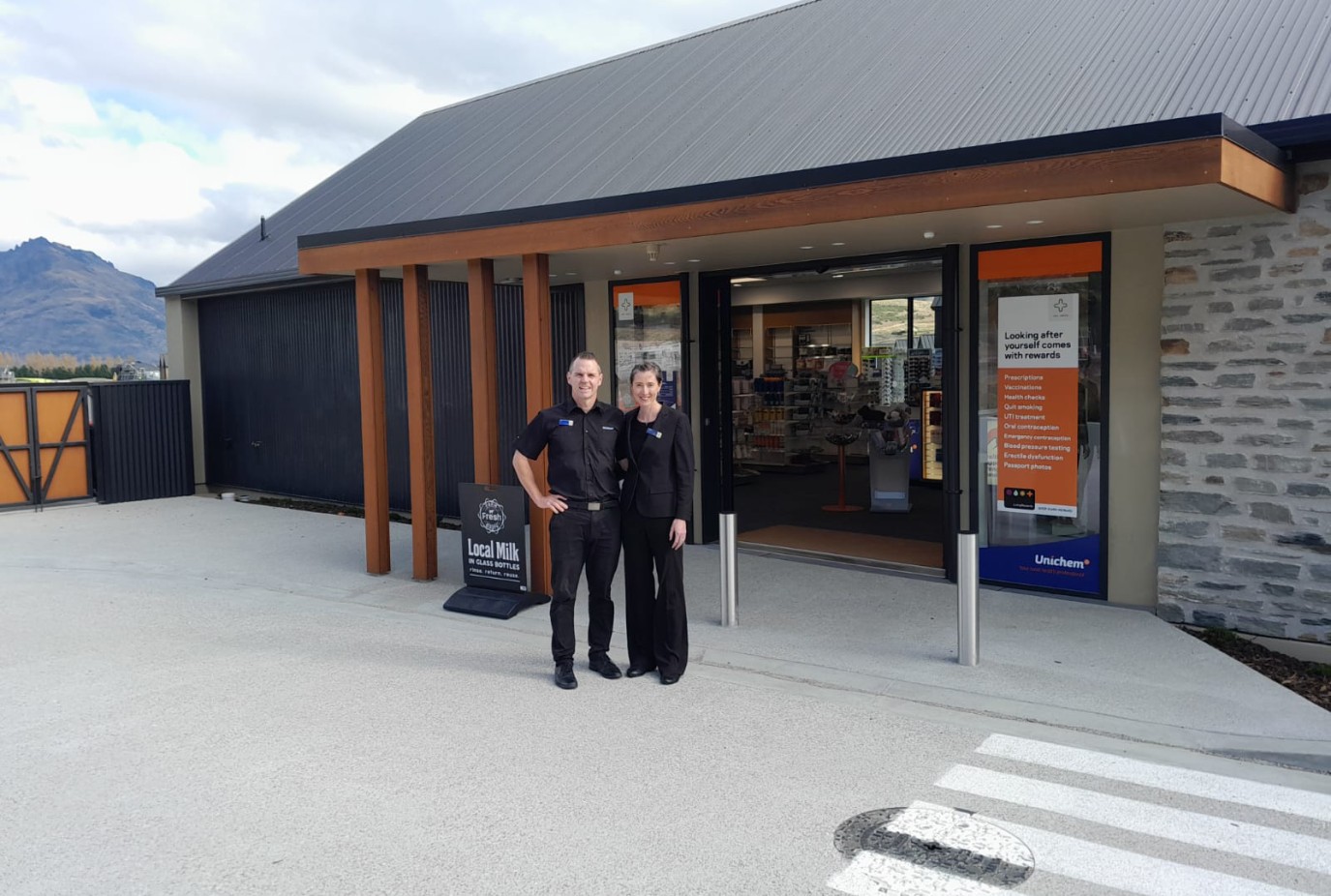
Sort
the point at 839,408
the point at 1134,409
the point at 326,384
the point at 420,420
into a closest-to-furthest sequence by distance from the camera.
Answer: the point at 1134,409
the point at 420,420
the point at 326,384
the point at 839,408

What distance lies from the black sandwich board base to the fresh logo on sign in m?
0.51

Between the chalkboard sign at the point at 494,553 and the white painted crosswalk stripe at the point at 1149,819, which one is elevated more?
the chalkboard sign at the point at 494,553

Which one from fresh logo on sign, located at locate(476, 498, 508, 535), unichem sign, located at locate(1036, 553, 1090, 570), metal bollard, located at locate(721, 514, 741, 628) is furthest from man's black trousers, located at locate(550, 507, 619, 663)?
unichem sign, located at locate(1036, 553, 1090, 570)

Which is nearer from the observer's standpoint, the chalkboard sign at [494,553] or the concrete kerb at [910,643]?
the concrete kerb at [910,643]

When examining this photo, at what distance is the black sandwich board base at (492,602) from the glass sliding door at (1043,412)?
3.67 metres

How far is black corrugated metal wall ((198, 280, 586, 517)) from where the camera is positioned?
12.4 metres

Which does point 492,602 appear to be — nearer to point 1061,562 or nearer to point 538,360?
point 538,360

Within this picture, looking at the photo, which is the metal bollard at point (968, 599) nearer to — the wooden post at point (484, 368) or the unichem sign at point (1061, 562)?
the unichem sign at point (1061, 562)

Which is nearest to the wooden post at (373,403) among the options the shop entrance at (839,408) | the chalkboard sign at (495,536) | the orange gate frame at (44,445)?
the chalkboard sign at (495,536)

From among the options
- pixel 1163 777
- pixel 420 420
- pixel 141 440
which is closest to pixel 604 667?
pixel 1163 777

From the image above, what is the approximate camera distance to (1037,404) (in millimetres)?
7953

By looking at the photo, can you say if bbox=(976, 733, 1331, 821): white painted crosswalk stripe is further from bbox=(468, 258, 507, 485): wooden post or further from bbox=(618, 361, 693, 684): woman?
bbox=(468, 258, 507, 485): wooden post

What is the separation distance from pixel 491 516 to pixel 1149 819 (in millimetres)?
5262

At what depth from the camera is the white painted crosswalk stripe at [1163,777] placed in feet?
14.5
